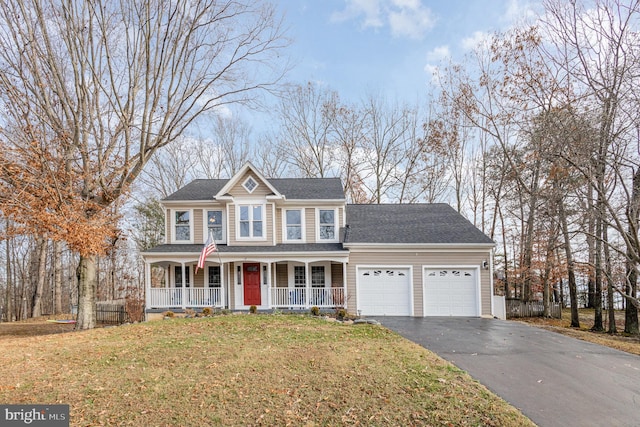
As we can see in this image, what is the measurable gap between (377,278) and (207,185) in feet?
32.3

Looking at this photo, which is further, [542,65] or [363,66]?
[363,66]

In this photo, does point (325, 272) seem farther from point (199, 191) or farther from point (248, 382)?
point (248, 382)

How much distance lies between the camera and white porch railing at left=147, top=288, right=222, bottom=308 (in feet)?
49.0

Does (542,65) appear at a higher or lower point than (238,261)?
higher

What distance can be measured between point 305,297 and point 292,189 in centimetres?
535

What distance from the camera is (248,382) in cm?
562

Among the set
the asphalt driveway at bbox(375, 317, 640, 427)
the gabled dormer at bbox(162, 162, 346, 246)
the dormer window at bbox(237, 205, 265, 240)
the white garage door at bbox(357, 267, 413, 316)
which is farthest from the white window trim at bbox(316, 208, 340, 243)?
the asphalt driveway at bbox(375, 317, 640, 427)

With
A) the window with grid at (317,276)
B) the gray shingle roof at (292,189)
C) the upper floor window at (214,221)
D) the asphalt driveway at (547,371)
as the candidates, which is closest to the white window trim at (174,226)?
the gray shingle roof at (292,189)

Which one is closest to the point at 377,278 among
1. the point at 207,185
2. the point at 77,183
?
the point at 207,185

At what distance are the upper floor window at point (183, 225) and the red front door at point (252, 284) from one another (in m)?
3.24

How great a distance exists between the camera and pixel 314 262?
53.0 feet

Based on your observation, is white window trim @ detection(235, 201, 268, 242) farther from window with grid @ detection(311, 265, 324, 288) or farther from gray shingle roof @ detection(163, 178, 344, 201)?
window with grid @ detection(311, 265, 324, 288)

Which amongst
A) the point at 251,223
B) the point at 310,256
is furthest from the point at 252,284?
the point at 310,256

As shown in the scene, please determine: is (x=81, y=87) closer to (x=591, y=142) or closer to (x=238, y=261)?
(x=238, y=261)
